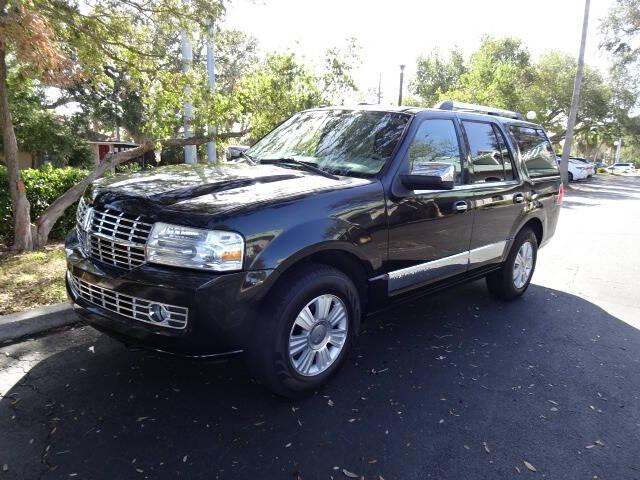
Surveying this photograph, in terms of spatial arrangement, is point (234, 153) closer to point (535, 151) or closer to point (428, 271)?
point (428, 271)

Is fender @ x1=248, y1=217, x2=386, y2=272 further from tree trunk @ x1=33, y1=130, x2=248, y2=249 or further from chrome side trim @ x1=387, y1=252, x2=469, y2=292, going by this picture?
tree trunk @ x1=33, y1=130, x2=248, y2=249

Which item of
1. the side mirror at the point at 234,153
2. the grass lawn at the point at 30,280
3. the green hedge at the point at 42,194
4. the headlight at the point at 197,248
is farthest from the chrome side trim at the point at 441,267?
the green hedge at the point at 42,194

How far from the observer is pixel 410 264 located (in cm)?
379

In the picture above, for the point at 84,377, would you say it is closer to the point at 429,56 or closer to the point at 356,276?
the point at 356,276

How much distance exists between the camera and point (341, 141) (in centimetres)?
397

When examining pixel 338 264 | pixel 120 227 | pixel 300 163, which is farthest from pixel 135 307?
pixel 300 163

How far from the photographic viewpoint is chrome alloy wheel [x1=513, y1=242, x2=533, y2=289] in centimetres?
533

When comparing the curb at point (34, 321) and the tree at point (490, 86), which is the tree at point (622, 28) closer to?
the tree at point (490, 86)

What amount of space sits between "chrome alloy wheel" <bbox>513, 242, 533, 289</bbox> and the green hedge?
20.5 feet

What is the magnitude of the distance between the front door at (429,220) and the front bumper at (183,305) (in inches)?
46.4

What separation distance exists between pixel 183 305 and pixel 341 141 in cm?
194

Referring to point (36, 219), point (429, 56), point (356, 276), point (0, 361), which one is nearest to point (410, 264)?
point (356, 276)

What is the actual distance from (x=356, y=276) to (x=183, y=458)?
1556 mm

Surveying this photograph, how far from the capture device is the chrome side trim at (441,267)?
3.70m
